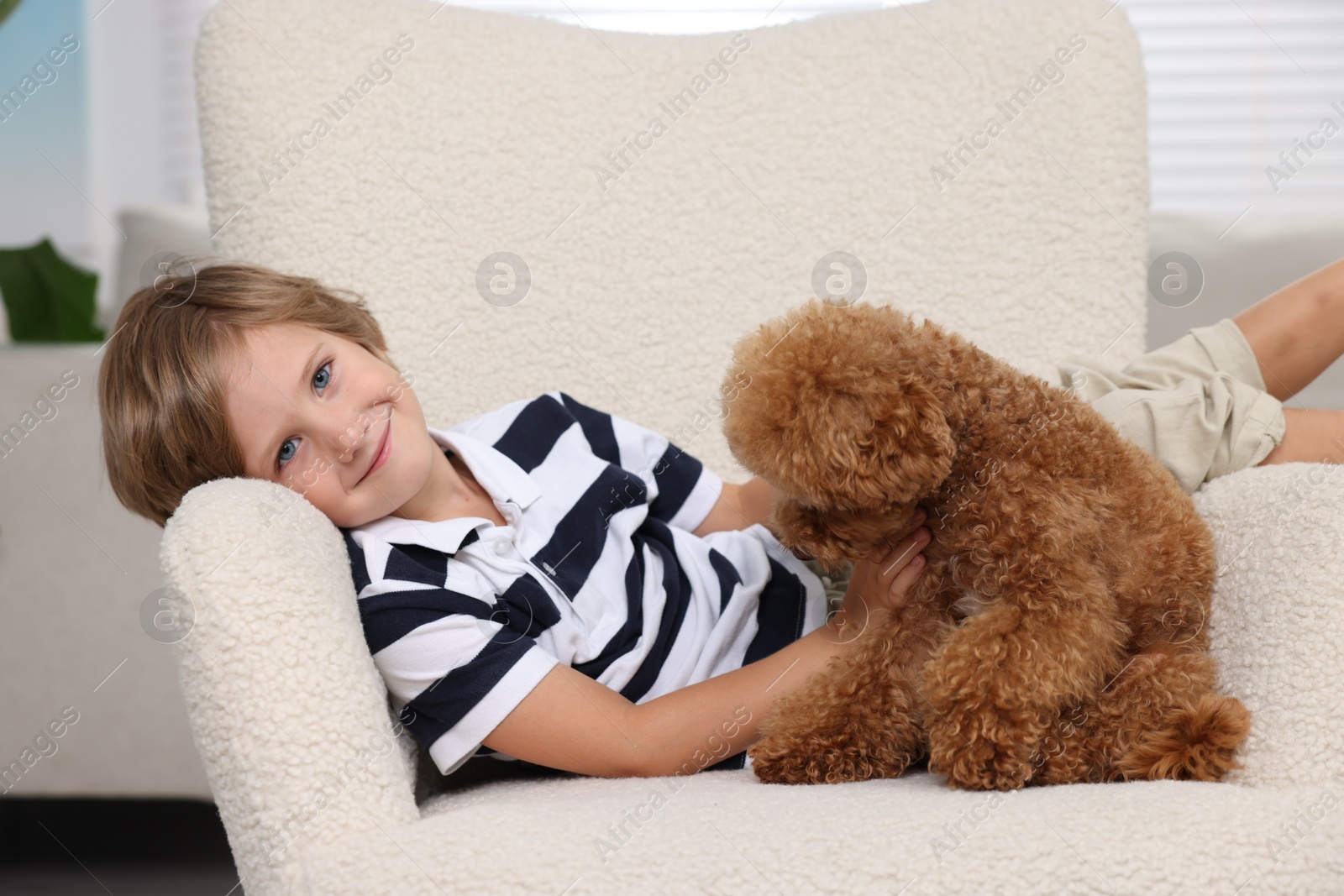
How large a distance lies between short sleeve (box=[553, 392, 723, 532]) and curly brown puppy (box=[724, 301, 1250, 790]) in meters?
0.39

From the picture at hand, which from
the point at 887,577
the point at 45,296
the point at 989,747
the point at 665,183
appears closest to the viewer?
the point at 989,747

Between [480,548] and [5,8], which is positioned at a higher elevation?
[5,8]

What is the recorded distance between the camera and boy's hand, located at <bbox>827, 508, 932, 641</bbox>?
78 centimetres

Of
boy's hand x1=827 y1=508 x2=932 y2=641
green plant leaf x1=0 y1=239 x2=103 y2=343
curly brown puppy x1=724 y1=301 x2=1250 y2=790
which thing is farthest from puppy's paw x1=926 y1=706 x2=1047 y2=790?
green plant leaf x1=0 y1=239 x2=103 y2=343

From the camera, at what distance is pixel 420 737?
875 mm

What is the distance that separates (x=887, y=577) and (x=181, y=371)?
646 mm

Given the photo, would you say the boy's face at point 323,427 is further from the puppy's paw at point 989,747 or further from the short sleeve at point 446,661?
the puppy's paw at point 989,747

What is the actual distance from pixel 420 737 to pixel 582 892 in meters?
0.33

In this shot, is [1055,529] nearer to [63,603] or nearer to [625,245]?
[625,245]

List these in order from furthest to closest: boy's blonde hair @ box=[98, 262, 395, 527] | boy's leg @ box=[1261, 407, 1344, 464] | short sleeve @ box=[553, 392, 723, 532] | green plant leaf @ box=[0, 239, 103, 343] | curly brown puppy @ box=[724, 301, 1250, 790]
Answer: green plant leaf @ box=[0, 239, 103, 343]
short sleeve @ box=[553, 392, 723, 532]
boy's leg @ box=[1261, 407, 1344, 464]
boy's blonde hair @ box=[98, 262, 395, 527]
curly brown puppy @ box=[724, 301, 1250, 790]

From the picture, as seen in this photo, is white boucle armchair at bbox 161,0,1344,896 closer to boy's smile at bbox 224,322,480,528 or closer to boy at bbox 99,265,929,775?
boy at bbox 99,265,929,775

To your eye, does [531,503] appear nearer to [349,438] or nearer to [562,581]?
[562,581]

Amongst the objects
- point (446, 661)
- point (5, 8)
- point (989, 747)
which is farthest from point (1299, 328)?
point (5, 8)

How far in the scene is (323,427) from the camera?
0.91 meters
